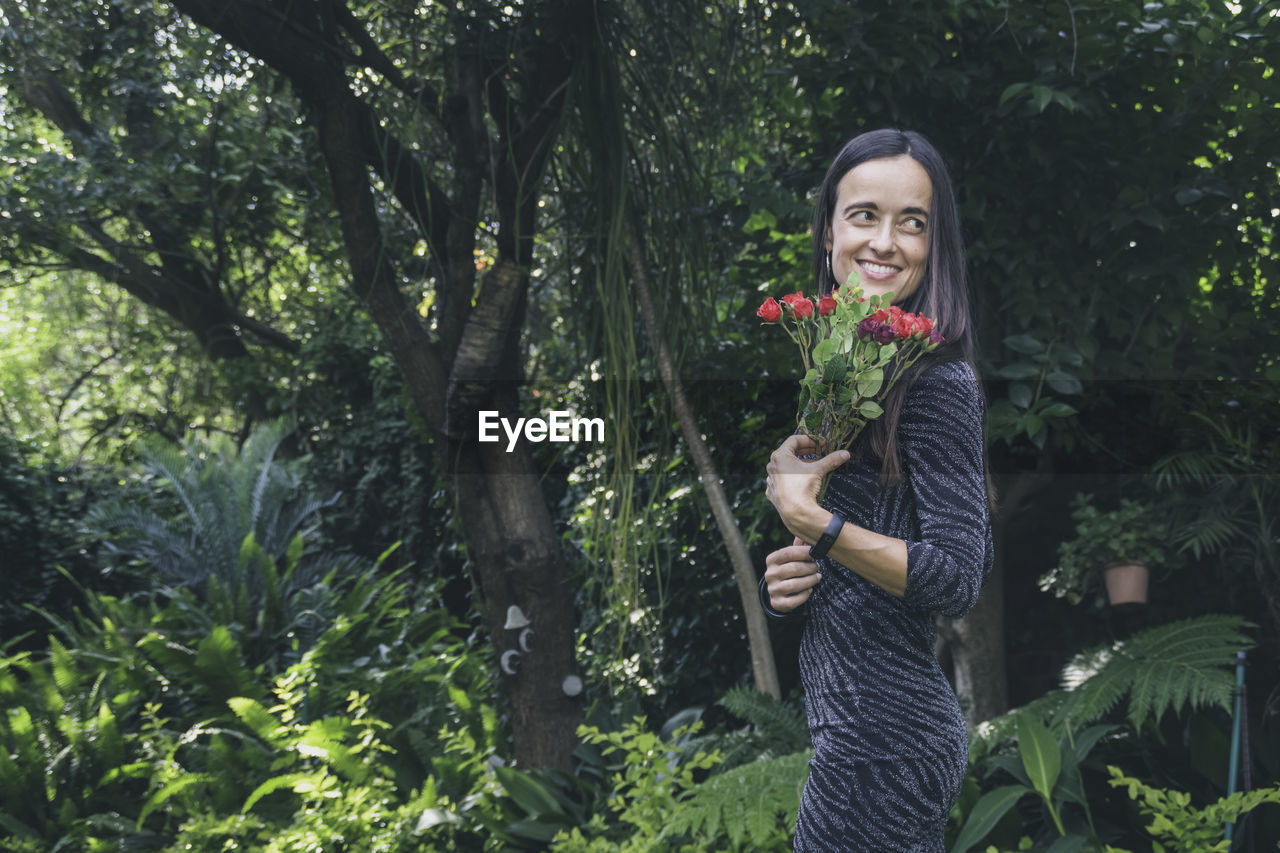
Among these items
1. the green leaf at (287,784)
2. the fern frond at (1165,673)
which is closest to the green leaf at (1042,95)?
the fern frond at (1165,673)

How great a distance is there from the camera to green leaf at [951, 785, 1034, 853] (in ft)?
8.23

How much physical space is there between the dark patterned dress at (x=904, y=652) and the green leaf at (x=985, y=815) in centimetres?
131

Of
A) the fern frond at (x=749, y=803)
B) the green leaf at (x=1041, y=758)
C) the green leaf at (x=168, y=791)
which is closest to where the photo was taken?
the fern frond at (x=749, y=803)

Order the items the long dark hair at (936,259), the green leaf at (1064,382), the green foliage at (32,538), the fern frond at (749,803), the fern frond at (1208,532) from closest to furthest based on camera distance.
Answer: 1. the long dark hair at (936,259)
2. the fern frond at (749,803)
3. the green leaf at (1064,382)
4. the fern frond at (1208,532)
5. the green foliage at (32,538)

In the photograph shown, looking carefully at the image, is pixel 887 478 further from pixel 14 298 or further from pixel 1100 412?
pixel 14 298

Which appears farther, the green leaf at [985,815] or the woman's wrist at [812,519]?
the green leaf at [985,815]

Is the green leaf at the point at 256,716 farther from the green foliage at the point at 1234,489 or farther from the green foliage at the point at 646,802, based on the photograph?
the green foliage at the point at 1234,489

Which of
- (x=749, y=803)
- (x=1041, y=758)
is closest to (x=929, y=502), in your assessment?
(x=749, y=803)

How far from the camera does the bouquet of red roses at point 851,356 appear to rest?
1.20m

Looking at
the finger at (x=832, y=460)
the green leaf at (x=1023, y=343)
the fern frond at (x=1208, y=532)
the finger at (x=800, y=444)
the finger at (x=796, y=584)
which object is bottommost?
the finger at (x=796, y=584)

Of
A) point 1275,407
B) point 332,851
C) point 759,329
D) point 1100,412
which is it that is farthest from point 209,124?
point 1275,407

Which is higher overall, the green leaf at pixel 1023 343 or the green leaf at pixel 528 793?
the green leaf at pixel 1023 343

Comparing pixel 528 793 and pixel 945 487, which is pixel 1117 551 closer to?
pixel 528 793

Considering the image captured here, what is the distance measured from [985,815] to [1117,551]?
1.02 m
